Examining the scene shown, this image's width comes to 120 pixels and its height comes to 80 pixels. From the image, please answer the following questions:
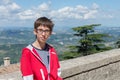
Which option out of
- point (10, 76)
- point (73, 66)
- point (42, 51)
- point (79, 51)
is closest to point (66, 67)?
point (73, 66)

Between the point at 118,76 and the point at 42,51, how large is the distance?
255 centimetres

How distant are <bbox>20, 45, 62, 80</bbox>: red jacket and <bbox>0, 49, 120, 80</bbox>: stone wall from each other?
681mm

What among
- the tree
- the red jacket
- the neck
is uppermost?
the neck

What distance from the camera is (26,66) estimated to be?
8.75ft

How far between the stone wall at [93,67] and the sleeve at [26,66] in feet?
2.56

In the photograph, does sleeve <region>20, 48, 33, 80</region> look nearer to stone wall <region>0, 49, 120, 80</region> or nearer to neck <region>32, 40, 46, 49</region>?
neck <region>32, 40, 46, 49</region>

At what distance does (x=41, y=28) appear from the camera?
2.79 m

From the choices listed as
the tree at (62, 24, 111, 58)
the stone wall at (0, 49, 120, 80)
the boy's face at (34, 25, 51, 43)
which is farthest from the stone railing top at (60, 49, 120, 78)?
the tree at (62, 24, 111, 58)

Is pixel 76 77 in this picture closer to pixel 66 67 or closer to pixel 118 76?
pixel 66 67

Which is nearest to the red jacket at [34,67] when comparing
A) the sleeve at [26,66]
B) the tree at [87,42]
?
the sleeve at [26,66]

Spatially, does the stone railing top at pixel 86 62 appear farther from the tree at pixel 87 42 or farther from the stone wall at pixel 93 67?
the tree at pixel 87 42

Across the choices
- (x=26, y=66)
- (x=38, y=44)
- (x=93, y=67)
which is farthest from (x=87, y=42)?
(x=26, y=66)

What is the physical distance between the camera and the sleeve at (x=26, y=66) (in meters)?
2.67

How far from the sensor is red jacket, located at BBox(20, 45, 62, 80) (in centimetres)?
267
